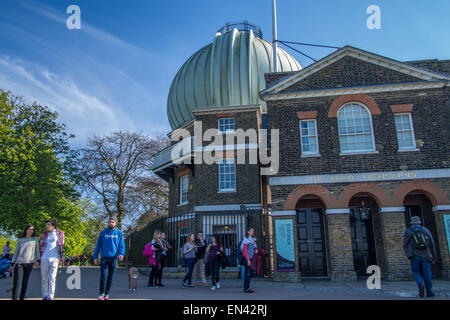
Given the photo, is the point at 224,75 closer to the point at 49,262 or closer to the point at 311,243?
the point at 311,243

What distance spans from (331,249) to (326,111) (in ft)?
18.1

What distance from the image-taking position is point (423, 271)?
870cm

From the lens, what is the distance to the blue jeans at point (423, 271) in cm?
855

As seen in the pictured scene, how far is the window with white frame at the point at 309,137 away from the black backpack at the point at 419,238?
563cm

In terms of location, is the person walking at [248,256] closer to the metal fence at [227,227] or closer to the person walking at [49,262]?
the metal fence at [227,227]

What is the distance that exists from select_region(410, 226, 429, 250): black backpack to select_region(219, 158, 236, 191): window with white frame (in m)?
11.2

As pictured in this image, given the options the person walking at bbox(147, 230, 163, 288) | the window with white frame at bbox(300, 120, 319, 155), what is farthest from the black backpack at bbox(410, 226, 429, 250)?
the person walking at bbox(147, 230, 163, 288)

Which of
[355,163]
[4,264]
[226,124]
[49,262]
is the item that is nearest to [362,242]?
[355,163]

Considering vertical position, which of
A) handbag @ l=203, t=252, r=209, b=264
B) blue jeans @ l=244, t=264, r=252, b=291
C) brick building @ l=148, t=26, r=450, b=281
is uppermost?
brick building @ l=148, t=26, r=450, b=281

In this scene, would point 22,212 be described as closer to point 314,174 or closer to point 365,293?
point 314,174

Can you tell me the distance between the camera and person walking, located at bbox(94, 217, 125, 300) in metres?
7.79

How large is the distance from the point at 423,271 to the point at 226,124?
529 inches

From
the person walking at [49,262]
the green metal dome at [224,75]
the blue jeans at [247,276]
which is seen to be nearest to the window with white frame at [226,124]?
the green metal dome at [224,75]

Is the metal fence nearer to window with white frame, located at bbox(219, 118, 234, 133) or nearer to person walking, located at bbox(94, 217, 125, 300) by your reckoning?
window with white frame, located at bbox(219, 118, 234, 133)
